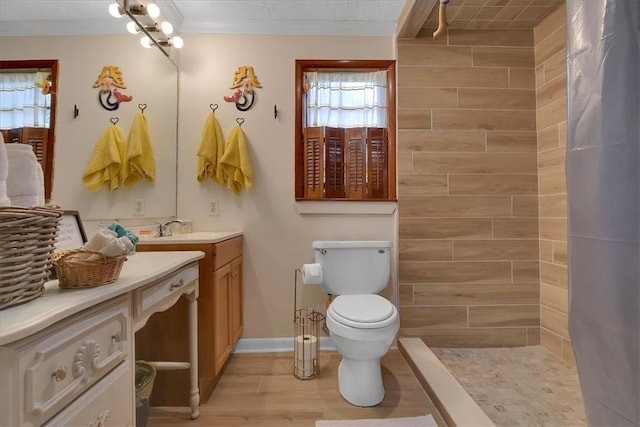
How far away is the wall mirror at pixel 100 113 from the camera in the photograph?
1189mm

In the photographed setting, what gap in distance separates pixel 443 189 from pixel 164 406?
2.11 m

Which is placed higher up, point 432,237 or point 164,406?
point 432,237

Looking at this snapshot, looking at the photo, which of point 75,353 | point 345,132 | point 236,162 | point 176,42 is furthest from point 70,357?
point 176,42

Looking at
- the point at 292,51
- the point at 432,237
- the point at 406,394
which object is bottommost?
the point at 406,394

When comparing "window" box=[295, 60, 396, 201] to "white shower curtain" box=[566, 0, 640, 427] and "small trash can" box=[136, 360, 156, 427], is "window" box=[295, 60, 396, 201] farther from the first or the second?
"white shower curtain" box=[566, 0, 640, 427]

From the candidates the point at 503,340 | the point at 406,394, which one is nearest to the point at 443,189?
the point at 503,340

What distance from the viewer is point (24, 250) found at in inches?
22.5

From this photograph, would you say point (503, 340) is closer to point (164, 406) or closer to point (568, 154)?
point (568, 154)

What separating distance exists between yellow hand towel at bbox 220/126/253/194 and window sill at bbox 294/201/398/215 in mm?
399

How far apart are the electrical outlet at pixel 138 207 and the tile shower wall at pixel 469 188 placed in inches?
65.8

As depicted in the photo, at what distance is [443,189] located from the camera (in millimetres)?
2113

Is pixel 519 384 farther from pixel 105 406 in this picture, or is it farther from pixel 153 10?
pixel 153 10

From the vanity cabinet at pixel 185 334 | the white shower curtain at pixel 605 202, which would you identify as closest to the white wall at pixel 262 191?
the vanity cabinet at pixel 185 334

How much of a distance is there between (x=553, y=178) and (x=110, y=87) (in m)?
2.72
